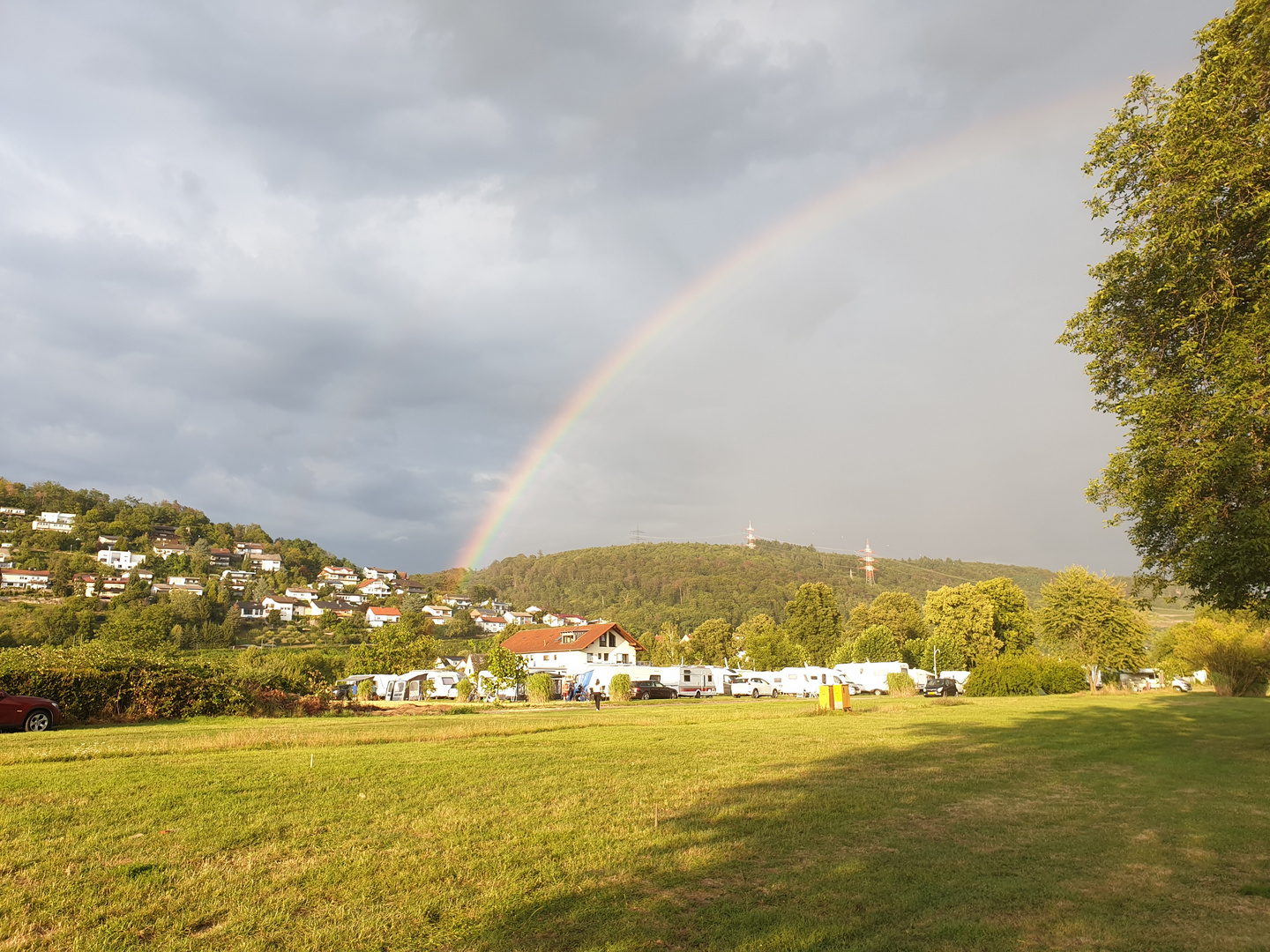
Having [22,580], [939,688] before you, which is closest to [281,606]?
[22,580]

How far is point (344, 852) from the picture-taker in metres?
6.48

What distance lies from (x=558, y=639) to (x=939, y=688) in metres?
41.5

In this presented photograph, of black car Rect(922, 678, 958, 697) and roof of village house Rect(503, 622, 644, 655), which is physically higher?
roof of village house Rect(503, 622, 644, 655)

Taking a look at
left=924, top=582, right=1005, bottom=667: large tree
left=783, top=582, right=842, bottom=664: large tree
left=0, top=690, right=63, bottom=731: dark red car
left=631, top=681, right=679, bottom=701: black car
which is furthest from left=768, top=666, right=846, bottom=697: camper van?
left=0, top=690, right=63, bottom=731: dark red car

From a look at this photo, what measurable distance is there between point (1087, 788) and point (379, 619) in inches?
6709

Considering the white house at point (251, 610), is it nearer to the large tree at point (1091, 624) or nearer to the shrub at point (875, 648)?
the shrub at point (875, 648)

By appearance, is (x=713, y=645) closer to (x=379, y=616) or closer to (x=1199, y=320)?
(x=1199, y=320)

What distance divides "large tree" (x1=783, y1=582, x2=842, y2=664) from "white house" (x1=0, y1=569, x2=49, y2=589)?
14927 centimetres

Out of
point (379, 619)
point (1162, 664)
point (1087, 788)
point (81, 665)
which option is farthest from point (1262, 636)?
point (379, 619)

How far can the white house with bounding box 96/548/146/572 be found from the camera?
180m

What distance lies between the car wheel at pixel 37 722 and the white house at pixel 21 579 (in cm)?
16071

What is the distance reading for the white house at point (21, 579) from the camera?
14288 centimetres

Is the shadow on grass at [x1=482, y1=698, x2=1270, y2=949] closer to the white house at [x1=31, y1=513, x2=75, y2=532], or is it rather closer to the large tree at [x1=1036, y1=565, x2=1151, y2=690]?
the large tree at [x1=1036, y1=565, x2=1151, y2=690]

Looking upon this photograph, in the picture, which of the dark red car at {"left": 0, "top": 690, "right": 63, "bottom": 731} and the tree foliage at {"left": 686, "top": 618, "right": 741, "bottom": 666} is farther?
the tree foliage at {"left": 686, "top": 618, "right": 741, "bottom": 666}
